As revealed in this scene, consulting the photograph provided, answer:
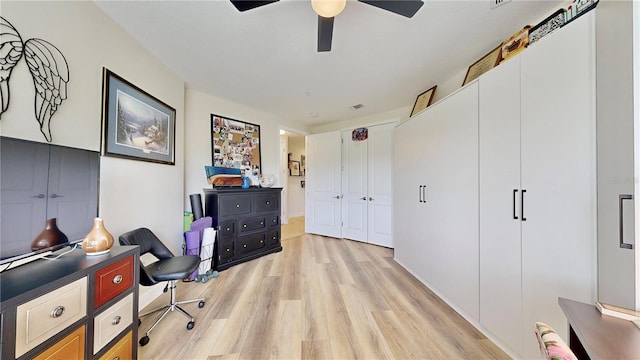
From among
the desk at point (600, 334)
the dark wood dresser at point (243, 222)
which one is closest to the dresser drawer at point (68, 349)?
the dark wood dresser at point (243, 222)

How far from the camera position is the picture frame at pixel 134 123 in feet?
5.30

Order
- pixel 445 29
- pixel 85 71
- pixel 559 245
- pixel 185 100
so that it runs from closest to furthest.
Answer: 1. pixel 559 245
2. pixel 85 71
3. pixel 445 29
4. pixel 185 100

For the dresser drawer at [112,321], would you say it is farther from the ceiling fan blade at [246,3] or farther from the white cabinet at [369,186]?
the white cabinet at [369,186]

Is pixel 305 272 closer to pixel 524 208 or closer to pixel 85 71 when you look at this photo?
pixel 524 208

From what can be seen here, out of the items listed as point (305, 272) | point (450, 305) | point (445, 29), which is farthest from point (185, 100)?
point (450, 305)

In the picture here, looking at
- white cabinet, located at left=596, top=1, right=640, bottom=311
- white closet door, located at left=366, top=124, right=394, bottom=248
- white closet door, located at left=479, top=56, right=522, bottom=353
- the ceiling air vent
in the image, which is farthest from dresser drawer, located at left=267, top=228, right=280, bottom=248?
the ceiling air vent

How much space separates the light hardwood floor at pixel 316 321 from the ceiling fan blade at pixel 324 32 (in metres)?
2.22

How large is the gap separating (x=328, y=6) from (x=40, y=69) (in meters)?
1.70

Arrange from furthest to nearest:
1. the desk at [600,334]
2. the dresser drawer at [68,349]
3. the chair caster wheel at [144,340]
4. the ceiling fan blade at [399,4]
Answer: the chair caster wheel at [144,340] < the ceiling fan blade at [399,4] < the dresser drawer at [68,349] < the desk at [600,334]

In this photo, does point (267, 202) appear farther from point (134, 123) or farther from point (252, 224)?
point (134, 123)

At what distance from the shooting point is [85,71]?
1.44 m

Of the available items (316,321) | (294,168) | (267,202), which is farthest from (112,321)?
(294,168)

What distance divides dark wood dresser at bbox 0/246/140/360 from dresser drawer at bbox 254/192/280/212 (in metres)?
1.90

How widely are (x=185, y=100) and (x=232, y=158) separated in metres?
1.00
